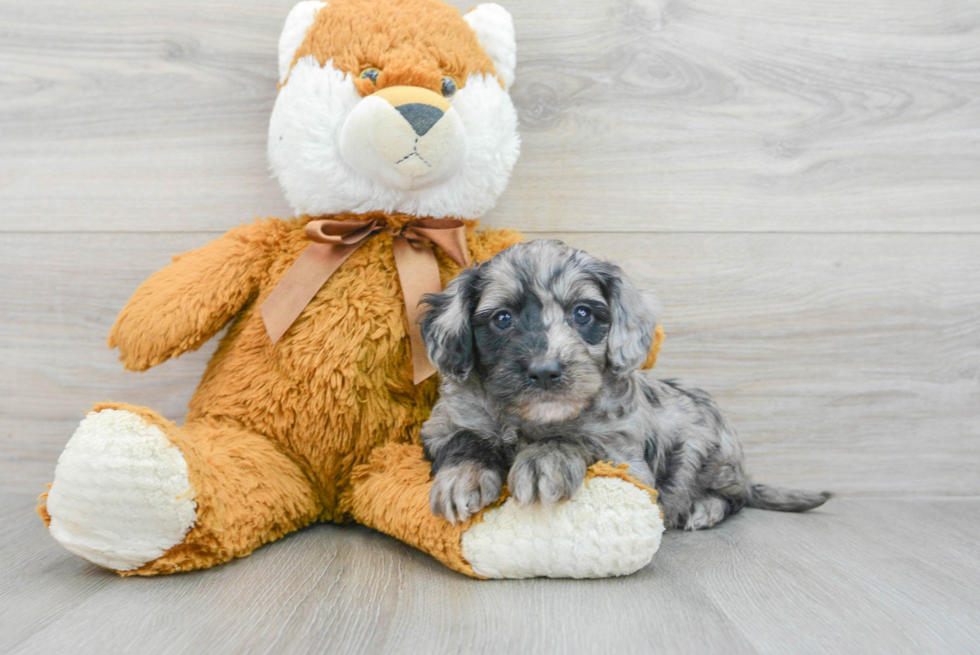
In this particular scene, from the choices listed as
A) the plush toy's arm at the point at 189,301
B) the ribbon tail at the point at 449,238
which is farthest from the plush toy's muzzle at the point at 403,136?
the plush toy's arm at the point at 189,301

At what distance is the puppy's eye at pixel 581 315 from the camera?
154 centimetres

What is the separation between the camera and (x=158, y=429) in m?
1.41

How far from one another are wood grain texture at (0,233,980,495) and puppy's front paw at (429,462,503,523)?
0.98 m

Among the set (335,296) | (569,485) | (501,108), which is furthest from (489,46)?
(569,485)

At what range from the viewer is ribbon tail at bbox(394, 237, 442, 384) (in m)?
1.74

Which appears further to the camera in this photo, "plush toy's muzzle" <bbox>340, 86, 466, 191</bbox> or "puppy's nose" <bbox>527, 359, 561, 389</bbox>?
"plush toy's muzzle" <bbox>340, 86, 466, 191</bbox>

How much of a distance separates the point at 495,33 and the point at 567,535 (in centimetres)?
127

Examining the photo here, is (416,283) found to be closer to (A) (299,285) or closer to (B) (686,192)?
(A) (299,285)

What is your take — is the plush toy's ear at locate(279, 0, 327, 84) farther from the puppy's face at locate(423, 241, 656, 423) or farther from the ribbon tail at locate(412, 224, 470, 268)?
the puppy's face at locate(423, 241, 656, 423)

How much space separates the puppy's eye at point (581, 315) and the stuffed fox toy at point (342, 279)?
1.33ft

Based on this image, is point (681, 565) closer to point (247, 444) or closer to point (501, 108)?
point (247, 444)

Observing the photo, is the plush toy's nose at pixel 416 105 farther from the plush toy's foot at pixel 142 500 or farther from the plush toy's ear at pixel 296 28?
the plush toy's foot at pixel 142 500

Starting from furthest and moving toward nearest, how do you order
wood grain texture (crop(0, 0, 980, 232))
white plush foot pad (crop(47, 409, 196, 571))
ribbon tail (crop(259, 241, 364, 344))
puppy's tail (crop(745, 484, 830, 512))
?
wood grain texture (crop(0, 0, 980, 232)), puppy's tail (crop(745, 484, 830, 512)), ribbon tail (crop(259, 241, 364, 344)), white plush foot pad (crop(47, 409, 196, 571))

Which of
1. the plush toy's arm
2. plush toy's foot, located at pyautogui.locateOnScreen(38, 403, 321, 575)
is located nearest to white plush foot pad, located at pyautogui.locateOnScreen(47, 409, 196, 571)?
plush toy's foot, located at pyautogui.locateOnScreen(38, 403, 321, 575)
